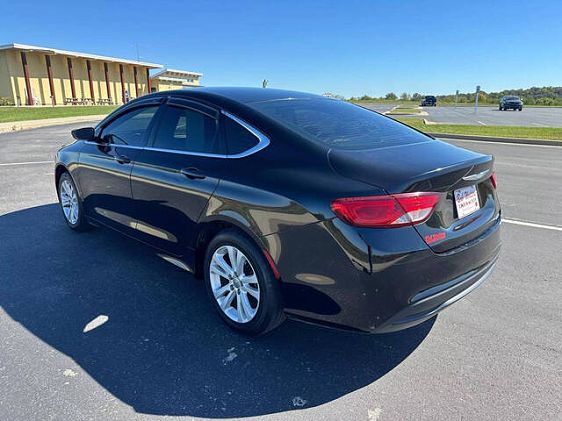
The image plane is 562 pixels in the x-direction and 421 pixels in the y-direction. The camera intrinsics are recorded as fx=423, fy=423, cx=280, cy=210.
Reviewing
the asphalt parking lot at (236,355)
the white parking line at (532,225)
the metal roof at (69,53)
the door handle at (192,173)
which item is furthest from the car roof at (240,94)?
the metal roof at (69,53)

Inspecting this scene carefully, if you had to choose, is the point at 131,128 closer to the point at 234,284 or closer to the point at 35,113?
the point at 234,284

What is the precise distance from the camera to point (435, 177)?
2.38m

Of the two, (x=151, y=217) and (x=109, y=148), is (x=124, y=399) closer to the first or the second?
(x=151, y=217)

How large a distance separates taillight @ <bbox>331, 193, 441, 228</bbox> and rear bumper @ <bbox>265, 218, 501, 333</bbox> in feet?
0.14

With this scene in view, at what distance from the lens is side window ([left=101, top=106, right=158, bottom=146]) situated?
379cm

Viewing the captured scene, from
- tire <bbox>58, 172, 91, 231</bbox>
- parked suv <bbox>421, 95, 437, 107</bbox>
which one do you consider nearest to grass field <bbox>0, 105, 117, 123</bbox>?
tire <bbox>58, 172, 91, 231</bbox>

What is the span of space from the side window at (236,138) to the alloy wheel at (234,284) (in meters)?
0.67

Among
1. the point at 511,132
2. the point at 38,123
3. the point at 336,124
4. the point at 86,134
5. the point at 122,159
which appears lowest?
the point at 38,123

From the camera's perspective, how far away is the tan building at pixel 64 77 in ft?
116

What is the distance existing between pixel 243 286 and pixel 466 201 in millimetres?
1526

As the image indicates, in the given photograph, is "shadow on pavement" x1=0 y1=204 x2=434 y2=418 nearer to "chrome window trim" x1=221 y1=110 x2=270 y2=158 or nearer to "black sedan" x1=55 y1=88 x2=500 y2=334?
"black sedan" x1=55 y1=88 x2=500 y2=334

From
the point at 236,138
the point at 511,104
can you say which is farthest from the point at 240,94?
the point at 511,104

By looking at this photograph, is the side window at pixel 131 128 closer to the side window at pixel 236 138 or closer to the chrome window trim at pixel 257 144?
the side window at pixel 236 138

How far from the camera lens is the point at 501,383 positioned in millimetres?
2436
